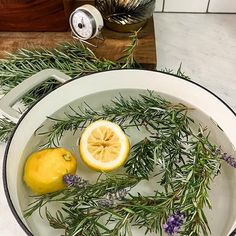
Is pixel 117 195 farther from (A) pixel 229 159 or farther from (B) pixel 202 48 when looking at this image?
(B) pixel 202 48

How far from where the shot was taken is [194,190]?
1.64 ft

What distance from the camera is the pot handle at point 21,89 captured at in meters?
0.56

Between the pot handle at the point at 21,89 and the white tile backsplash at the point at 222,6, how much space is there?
0.43 m

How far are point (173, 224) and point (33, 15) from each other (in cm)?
49

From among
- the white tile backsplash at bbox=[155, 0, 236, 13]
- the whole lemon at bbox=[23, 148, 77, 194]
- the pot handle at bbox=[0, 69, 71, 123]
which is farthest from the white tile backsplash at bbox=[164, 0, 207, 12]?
the whole lemon at bbox=[23, 148, 77, 194]

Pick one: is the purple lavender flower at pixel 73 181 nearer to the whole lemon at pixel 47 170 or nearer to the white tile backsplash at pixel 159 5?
the whole lemon at pixel 47 170

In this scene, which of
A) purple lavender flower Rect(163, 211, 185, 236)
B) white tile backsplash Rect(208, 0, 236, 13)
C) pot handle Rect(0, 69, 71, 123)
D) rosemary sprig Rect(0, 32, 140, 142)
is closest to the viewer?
purple lavender flower Rect(163, 211, 185, 236)

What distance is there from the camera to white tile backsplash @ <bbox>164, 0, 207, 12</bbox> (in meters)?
0.87

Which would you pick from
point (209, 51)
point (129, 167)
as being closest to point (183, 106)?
point (129, 167)

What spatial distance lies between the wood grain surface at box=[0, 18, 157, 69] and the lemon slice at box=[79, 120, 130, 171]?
0.62 ft

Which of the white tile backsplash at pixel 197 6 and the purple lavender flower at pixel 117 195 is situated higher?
the white tile backsplash at pixel 197 6

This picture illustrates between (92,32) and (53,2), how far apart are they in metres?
0.09

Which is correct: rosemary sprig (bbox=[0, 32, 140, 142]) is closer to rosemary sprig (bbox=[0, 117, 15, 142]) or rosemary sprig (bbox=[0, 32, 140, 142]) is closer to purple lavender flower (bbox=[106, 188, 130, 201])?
rosemary sprig (bbox=[0, 117, 15, 142])

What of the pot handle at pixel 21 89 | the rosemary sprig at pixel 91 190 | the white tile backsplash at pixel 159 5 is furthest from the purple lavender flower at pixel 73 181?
the white tile backsplash at pixel 159 5
